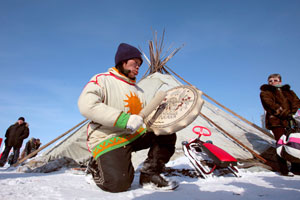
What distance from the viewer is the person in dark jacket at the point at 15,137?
5.09 m

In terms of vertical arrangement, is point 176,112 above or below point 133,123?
above

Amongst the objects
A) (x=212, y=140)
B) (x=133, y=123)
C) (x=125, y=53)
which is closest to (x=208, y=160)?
(x=212, y=140)

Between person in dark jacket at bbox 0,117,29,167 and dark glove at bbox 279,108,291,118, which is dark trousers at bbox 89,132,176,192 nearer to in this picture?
dark glove at bbox 279,108,291,118

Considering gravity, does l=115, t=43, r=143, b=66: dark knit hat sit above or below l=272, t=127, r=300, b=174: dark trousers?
above

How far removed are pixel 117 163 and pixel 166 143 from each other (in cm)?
51

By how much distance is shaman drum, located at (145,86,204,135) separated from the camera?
1.64 metres

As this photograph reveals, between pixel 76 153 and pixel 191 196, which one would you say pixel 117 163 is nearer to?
pixel 191 196

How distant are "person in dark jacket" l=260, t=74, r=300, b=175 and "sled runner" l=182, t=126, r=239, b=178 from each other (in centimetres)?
100

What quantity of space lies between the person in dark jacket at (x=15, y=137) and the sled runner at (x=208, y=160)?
15.1 ft

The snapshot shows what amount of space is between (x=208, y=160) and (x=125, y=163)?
169 centimetres

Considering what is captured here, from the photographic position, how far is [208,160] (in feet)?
9.86

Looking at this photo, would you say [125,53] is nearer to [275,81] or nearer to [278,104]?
[278,104]

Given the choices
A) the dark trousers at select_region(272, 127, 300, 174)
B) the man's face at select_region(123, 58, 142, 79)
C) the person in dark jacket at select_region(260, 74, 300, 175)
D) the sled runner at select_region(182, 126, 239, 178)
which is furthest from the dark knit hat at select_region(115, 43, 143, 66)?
the dark trousers at select_region(272, 127, 300, 174)

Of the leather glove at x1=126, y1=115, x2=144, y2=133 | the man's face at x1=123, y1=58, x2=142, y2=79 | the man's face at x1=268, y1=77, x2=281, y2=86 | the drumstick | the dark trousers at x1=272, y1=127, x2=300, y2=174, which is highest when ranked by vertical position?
the man's face at x1=268, y1=77, x2=281, y2=86
